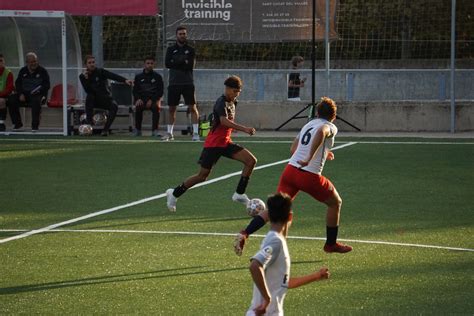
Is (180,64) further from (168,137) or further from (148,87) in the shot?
(148,87)

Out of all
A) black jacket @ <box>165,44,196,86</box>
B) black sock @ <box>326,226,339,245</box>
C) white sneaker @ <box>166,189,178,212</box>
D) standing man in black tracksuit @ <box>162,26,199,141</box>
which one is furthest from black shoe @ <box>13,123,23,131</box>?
black sock @ <box>326,226,339,245</box>

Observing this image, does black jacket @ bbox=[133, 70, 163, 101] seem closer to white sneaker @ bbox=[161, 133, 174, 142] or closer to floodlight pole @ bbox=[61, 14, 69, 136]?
white sneaker @ bbox=[161, 133, 174, 142]

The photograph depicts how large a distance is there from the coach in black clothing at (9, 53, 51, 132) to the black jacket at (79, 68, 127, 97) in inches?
41.1

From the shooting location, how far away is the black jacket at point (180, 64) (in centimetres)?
2472

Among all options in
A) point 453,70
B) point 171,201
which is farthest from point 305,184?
point 453,70

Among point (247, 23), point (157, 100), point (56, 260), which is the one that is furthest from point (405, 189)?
point (247, 23)

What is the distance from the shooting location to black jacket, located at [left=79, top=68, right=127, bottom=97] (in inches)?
1028

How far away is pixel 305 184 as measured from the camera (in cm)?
1164

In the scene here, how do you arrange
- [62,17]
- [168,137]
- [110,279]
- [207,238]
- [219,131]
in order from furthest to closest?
1. [62,17]
2. [168,137]
3. [219,131]
4. [207,238]
5. [110,279]

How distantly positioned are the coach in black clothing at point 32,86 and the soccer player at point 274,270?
19651 millimetres

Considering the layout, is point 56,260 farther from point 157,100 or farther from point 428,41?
point 428,41

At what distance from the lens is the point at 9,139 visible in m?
25.2

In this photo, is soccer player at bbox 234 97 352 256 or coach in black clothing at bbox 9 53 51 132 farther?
coach in black clothing at bbox 9 53 51 132

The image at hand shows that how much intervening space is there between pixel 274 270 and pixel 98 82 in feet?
63.5
